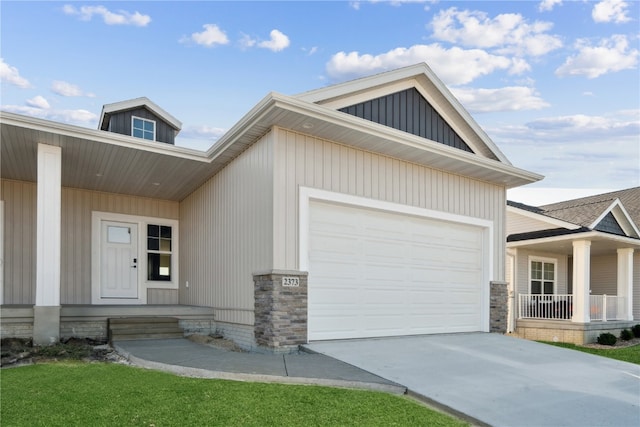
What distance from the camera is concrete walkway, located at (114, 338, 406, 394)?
5148 millimetres

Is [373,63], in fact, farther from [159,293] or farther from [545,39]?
[159,293]

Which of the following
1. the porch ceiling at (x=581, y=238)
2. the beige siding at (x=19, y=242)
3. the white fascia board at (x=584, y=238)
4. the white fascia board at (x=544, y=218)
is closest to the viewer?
the beige siding at (x=19, y=242)

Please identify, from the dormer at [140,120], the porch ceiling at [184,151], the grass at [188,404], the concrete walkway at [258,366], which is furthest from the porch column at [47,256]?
the dormer at [140,120]

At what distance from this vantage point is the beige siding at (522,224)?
607 inches

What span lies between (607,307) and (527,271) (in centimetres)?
259

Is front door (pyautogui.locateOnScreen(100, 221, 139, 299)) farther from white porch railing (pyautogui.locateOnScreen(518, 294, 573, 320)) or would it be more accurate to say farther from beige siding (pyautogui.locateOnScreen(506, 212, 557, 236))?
beige siding (pyautogui.locateOnScreen(506, 212, 557, 236))

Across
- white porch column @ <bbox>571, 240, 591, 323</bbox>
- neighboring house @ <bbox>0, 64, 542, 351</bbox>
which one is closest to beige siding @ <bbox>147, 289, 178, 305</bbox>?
neighboring house @ <bbox>0, 64, 542, 351</bbox>

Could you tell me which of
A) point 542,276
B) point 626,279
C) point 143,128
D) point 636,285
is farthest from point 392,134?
point 636,285

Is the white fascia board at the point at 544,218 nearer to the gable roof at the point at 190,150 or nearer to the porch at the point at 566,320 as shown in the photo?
the porch at the point at 566,320

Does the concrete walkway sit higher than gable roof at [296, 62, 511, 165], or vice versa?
gable roof at [296, 62, 511, 165]

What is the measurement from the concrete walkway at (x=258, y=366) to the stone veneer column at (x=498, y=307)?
511 centimetres

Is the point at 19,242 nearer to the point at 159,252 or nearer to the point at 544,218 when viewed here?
the point at 159,252

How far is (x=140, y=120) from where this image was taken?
1355 cm

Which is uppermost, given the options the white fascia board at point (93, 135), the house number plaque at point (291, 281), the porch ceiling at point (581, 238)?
the white fascia board at point (93, 135)
